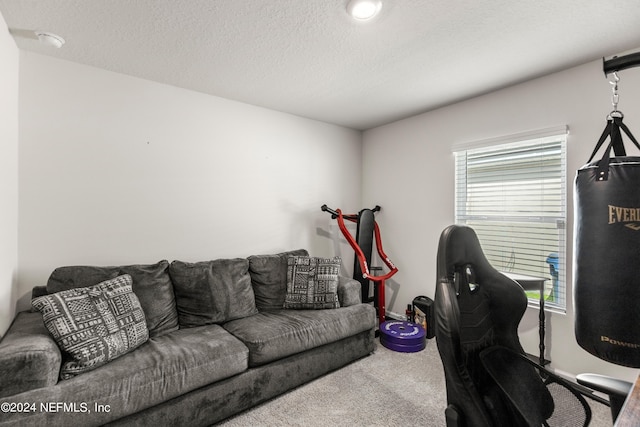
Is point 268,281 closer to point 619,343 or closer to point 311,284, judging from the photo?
point 311,284

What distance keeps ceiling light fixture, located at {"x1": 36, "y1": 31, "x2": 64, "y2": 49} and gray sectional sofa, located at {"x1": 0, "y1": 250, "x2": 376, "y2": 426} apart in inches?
61.2

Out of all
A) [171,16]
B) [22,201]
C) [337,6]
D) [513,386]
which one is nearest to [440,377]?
[513,386]

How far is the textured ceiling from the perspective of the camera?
5.68 feet

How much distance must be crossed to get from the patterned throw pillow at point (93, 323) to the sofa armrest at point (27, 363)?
0.07 m

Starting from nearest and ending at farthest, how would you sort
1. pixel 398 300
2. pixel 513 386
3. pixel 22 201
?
pixel 513 386
pixel 22 201
pixel 398 300

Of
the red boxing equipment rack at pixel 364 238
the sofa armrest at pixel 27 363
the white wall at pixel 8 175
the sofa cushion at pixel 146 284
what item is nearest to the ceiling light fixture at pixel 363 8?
the white wall at pixel 8 175

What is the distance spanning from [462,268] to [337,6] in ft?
5.08

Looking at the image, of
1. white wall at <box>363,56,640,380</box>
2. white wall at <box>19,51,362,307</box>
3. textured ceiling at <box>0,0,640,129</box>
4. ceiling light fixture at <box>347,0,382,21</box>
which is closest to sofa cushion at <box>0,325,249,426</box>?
white wall at <box>19,51,362,307</box>

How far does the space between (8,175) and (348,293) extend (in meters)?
2.73

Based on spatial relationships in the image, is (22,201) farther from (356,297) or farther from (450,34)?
(450,34)

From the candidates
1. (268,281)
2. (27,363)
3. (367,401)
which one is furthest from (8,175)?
(367,401)

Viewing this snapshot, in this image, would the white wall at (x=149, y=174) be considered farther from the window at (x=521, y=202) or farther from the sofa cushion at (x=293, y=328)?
the window at (x=521, y=202)

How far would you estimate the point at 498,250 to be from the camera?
2.94 m

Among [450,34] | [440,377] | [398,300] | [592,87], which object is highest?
[450,34]
